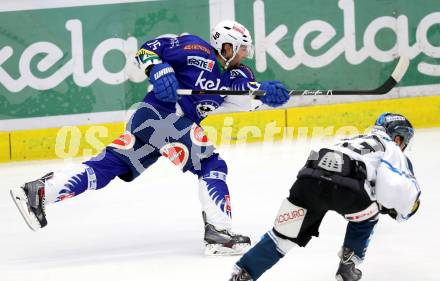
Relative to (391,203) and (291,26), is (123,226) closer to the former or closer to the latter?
(391,203)

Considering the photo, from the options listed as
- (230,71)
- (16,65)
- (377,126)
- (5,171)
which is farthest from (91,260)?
(16,65)

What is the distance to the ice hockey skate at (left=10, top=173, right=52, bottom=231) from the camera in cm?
457

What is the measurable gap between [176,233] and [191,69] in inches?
35.8

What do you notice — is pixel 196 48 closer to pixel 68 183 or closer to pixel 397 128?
pixel 68 183

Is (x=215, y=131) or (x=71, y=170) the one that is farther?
(x=215, y=131)

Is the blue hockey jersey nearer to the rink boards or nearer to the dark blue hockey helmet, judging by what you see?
the dark blue hockey helmet

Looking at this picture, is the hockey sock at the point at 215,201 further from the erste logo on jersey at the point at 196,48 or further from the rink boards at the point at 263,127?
the rink boards at the point at 263,127

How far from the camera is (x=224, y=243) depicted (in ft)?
14.8

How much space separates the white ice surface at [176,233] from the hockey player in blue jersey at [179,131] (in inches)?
11.0

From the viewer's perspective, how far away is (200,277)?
409 centimetres

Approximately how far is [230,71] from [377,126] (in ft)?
4.49

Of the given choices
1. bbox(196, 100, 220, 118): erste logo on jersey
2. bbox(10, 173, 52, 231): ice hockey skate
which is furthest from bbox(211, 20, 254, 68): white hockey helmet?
bbox(10, 173, 52, 231): ice hockey skate

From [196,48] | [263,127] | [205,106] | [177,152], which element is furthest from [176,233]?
[263,127]

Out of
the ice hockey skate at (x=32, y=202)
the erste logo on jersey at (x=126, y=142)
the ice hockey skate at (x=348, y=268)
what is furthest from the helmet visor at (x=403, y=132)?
the ice hockey skate at (x=32, y=202)
